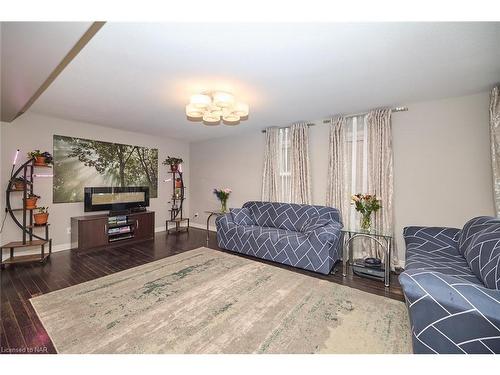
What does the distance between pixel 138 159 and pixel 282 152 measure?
11.3ft

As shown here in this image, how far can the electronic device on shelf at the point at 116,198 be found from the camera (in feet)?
13.9

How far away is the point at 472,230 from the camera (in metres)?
2.20

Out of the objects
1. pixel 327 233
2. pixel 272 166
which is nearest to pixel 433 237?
pixel 327 233

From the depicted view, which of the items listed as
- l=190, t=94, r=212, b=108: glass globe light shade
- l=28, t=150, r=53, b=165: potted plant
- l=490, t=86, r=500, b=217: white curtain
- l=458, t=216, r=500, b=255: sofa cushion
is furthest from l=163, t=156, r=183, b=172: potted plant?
l=490, t=86, r=500, b=217: white curtain

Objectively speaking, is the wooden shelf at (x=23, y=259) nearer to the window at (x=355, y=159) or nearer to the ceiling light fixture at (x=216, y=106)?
the ceiling light fixture at (x=216, y=106)

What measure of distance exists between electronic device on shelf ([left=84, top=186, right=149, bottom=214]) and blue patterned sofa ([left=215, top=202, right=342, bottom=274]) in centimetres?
224

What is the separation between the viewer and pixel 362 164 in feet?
11.7

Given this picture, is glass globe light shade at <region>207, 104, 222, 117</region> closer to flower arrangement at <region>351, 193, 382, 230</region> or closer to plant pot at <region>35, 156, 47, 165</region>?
flower arrangement at <region>351, 193, 382, 230</region>

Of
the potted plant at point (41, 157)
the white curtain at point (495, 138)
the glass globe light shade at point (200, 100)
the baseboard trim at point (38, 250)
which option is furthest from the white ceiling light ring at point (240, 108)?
the baseboard trim at point (38, 250)

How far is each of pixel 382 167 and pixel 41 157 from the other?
218 inches

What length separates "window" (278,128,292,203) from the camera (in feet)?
14.5

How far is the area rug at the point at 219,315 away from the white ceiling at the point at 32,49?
2.19m

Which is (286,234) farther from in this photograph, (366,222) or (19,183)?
(19,183)

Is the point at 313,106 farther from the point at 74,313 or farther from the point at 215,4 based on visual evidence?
the point at 74,313
